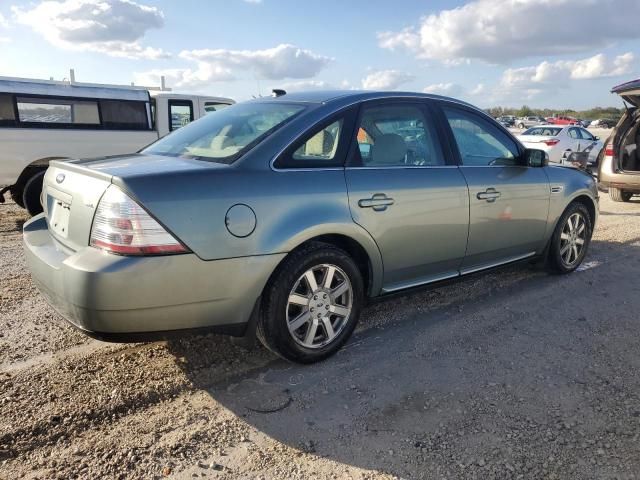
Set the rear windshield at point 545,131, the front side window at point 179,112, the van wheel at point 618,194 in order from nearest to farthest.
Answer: the front side window at point 179,112 → the van wheel at point 618,194 → the rear windshield at point 545,131

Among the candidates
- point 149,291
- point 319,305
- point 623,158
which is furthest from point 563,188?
point 623,158

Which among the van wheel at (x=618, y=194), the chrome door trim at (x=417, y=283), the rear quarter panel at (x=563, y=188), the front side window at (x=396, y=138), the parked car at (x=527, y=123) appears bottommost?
the van wheel at (x=618, y=194)

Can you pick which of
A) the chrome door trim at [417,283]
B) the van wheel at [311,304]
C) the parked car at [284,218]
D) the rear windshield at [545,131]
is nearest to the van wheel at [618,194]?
the rear windshield at [545,131]

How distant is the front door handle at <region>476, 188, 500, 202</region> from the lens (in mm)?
4008

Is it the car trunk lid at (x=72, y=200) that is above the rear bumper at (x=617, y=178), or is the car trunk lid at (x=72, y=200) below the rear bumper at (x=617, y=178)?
above

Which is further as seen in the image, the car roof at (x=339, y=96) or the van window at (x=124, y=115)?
the van window at (x=124, y=115)

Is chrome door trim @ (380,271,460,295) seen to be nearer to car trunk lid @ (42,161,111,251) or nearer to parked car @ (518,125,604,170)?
car trunk lid @ (42,161,111,251)

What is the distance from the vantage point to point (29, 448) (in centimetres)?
240

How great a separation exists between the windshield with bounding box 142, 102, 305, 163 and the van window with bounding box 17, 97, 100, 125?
513cm

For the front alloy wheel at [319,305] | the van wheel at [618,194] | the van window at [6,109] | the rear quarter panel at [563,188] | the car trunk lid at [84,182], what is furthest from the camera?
the van wheel at [618,194]

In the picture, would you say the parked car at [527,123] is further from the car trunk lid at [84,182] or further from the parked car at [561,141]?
the car trunk lid at [84,182]

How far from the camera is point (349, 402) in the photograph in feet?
9.37

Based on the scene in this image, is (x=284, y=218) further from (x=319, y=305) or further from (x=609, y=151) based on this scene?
(x=609, y=151)

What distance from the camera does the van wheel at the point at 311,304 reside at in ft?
9.78
